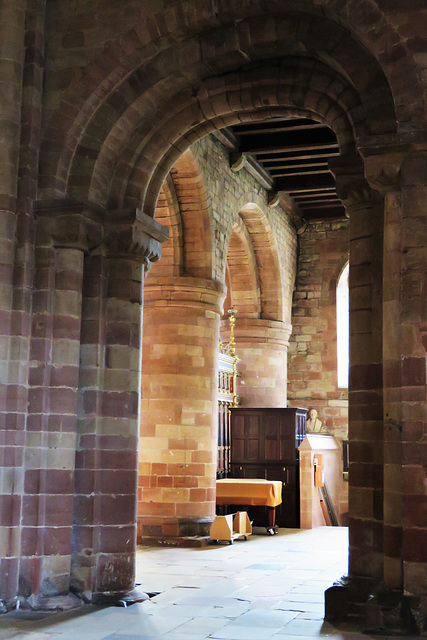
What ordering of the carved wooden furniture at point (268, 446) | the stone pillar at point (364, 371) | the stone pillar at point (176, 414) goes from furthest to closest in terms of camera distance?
the carved wooden furniture at point (268, 446)
the stone pillar at point (176, 414)
the stone pillar at point (364, 371)

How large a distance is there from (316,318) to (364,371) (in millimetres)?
10902

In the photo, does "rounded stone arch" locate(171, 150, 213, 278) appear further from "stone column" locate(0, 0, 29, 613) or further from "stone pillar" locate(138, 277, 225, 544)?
"stone column" locate(0, 0, 29, 613)

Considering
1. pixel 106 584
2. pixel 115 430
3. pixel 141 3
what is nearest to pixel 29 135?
pixel 141 3

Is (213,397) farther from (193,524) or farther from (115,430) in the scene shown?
(115,430)

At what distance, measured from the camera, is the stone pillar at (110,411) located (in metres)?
6.73

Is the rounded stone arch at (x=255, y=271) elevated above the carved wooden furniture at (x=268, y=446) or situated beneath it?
elevated above

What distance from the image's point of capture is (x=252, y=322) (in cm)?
1505

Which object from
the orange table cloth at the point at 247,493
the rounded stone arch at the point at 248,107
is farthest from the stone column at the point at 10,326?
the orange table cloth at the point at 247,493

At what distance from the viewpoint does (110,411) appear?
22.9ft

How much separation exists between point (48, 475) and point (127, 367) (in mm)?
1147

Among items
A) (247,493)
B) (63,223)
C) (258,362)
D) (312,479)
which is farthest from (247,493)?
(63,223)

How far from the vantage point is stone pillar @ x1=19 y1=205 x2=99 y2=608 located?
6504 mm

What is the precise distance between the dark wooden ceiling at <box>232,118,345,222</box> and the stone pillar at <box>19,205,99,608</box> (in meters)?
5.64

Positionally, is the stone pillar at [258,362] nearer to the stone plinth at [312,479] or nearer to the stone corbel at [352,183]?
the stone plinth at [312,479]
